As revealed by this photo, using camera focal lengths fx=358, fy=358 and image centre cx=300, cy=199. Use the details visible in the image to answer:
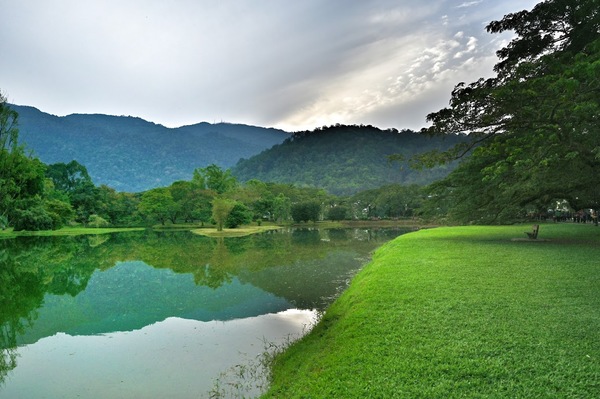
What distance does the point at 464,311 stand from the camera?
23.5 feet

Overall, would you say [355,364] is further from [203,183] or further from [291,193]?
[291,193]

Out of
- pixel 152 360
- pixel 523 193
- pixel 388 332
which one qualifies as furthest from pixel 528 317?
pixel 523 193

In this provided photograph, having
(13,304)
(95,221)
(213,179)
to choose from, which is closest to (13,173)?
(13,304)

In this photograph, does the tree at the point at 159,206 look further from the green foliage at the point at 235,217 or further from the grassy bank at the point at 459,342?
the grassy bank at the point at 459,342

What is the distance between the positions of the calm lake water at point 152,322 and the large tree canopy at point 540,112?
8295mm

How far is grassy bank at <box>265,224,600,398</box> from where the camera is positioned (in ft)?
14.8

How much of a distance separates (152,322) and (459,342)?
9.02m

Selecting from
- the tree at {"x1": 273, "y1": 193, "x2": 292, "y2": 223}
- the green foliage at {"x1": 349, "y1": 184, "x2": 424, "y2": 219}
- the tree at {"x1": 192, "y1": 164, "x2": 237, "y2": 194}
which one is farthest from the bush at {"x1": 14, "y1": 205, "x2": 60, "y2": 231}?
the green foliage at {"x1": 349, "y1": 184, "x2": 424, "y2": 219}

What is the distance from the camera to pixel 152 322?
11.0 m

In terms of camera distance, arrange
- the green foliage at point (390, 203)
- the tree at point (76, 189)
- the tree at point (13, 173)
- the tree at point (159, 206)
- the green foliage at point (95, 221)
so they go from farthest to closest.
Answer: the green foliage at point (390, 203)
the tree at point (159, 206)
the tree at point (76, 189)
the green foliage at point (95, 221)
the tree at point (13, 173)

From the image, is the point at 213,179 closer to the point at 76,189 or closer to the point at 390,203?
the point at 76,189

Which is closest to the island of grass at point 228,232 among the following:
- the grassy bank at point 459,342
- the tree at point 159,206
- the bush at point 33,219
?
the tree at point 159,206

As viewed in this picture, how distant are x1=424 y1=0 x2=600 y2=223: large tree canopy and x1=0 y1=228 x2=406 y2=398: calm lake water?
327 inches

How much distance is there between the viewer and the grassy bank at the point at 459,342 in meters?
4.51
